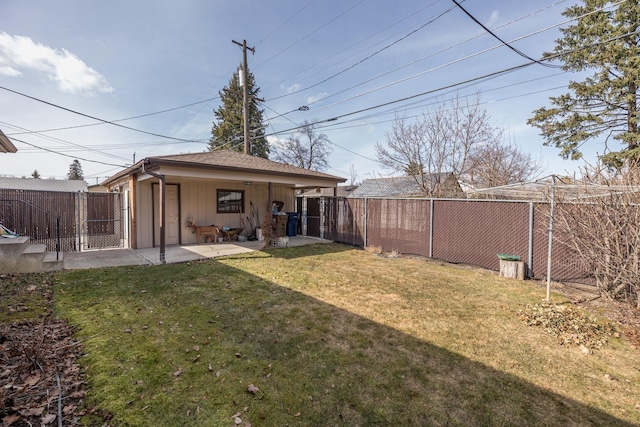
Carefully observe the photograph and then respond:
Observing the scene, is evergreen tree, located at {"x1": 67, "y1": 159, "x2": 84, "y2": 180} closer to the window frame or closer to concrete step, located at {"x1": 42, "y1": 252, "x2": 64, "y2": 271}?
the window frame

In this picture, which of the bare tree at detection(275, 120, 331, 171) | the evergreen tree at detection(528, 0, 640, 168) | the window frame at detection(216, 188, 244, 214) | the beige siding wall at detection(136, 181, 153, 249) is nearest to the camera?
the beige siding wall at detection(136, 181, 153, 249)

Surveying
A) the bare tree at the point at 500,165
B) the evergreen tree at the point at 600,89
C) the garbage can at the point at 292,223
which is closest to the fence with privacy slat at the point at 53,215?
the garbage can at the point at 292,223

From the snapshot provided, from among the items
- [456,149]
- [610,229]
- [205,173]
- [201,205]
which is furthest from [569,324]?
[456,149]

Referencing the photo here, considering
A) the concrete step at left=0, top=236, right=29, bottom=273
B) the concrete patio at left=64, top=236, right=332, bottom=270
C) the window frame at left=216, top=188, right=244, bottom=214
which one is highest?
the window frame at left=216, top=188, right=244, bottom=214

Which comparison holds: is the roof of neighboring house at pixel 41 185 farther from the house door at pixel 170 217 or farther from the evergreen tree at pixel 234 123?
the house door at pixel 170 217

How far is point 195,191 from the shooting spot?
1012 centimetres

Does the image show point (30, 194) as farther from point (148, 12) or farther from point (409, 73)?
point (409, 73)

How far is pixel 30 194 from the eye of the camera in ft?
28.0

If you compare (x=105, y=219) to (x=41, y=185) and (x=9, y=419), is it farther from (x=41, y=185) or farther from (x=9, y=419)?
(x=41, y=185)

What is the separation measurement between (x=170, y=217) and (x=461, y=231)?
9.22m

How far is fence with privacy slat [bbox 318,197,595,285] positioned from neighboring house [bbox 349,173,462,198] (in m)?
5.90

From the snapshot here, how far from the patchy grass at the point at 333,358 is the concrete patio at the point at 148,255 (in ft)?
5.38

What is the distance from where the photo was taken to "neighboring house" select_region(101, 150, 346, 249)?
26.3 feet

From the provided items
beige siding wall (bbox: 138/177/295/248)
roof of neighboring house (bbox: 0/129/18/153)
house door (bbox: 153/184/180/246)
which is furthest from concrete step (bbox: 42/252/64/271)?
house door (bbox: 153/184/180/246)
